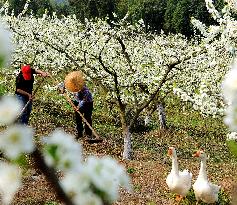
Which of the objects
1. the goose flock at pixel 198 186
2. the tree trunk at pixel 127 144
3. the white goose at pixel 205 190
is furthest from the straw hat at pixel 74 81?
the white goose at pixel 205 190

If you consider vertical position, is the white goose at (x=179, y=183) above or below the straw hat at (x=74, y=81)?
below

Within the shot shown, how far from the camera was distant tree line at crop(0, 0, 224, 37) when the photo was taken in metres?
44.3

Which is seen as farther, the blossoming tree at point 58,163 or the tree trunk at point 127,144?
the tree trunk at point 127,144

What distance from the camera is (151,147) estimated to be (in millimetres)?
12242

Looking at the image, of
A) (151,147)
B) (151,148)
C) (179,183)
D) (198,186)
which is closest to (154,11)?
(151,147)

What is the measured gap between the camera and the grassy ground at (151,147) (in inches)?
286

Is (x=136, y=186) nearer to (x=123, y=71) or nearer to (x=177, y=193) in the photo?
(x=177, y=193)

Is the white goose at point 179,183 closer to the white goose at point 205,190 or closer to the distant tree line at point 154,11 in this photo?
the white goose at point 205,190

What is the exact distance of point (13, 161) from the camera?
83 cm

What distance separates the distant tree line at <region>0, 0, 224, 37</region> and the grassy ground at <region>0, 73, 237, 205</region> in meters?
23.0

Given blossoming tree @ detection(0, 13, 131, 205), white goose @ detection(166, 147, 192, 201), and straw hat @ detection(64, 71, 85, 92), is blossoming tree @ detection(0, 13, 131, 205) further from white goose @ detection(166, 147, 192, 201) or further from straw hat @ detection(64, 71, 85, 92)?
straw hat @ detection(64, 71, 85, 92)

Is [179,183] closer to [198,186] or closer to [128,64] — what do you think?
[198,186]

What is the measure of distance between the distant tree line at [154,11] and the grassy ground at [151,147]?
2305 cm

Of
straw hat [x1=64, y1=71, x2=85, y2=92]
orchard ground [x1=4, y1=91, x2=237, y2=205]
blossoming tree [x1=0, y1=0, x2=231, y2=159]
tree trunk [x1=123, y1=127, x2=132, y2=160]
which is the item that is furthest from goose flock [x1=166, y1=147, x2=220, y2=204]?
tree trunk [x1=123, y1=127, x2=132, y2=160]
